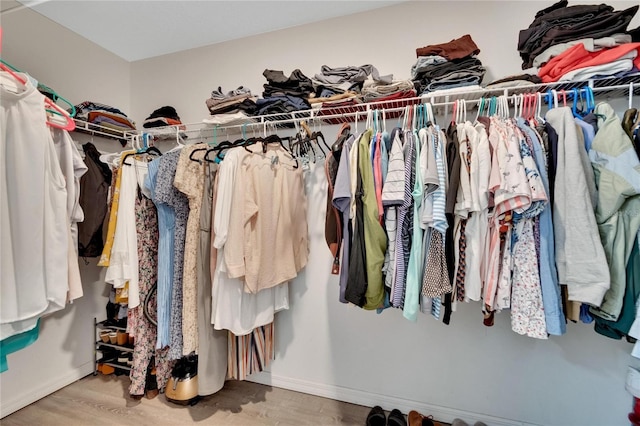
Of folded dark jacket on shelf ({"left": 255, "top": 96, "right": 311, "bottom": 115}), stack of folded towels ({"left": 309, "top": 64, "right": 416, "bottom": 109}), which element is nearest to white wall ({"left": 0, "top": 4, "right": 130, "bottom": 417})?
folded dark jacket on shelf ({"left": 255, "top": 96, "right": 311, "bottom": 115})

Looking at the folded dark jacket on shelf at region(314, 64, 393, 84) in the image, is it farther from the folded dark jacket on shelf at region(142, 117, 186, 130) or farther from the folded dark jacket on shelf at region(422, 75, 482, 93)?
the folded dark jacket on shelf at region(142, 117, 186, 130)

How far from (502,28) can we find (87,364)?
11.4 ft

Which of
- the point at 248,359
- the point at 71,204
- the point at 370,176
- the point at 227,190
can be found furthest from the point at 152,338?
the point at 370,176

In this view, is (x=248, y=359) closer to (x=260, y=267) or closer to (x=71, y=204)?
(x=260, y=267)

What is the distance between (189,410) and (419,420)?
1.35 meters

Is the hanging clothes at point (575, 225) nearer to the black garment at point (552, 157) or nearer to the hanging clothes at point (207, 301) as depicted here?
the black garment at point (552, 157)

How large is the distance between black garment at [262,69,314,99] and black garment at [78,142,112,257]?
45.9 inches

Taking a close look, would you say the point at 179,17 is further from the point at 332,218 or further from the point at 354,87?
the point at 332,218

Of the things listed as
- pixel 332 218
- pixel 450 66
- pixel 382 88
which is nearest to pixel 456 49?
pixel 450 66

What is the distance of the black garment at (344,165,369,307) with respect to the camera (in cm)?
113

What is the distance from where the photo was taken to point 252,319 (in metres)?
1.50

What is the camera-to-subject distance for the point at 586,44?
115 centimetres

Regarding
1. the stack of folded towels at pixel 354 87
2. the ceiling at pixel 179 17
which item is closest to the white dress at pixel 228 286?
the stack of folded towels at pixel 354 87

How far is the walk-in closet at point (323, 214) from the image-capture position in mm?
1002
